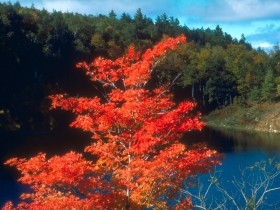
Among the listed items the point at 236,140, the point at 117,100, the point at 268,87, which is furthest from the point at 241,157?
the point at 117,100

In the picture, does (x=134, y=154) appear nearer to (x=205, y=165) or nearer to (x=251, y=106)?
(x=205, y=165)

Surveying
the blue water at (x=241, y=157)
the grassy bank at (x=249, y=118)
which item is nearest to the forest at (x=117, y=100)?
the blue water at (x=241, y=157)

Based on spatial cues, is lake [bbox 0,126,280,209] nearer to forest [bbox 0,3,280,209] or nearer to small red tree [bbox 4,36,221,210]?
forest [bbox 0,3,280,209]

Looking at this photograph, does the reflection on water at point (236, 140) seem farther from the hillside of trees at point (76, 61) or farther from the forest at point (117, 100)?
the hillside of trees at point (76, 61)

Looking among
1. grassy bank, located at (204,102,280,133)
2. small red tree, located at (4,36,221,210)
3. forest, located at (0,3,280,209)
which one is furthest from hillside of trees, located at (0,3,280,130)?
small red tree, located at (4,36,221,210)

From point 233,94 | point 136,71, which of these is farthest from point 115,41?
point 136,71

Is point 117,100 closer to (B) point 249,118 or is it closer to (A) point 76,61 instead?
(A) point 76,61

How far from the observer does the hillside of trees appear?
55.9m

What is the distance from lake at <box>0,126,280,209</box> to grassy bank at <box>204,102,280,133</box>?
5.01 metres

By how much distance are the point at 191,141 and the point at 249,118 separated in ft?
68.0

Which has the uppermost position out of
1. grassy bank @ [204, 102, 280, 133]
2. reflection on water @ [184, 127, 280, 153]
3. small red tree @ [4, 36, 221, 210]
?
Result: small red tree @ [4, 36, 221, 210]

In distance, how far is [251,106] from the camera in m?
79.4

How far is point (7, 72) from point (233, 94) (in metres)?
43.3

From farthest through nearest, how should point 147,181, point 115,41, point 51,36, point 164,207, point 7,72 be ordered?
point 115,41, point 51,36, point 7,72, point 164,207, point 147,181
